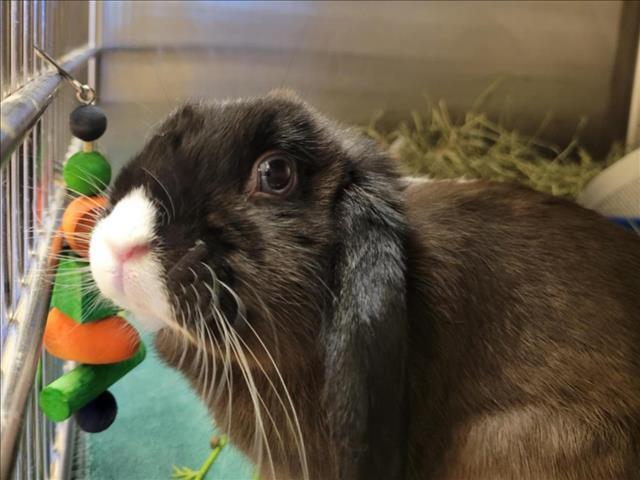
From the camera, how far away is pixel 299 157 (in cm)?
88

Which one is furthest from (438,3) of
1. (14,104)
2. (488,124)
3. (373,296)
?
(14,104)

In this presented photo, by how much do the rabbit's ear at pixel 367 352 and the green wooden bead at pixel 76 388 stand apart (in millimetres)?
285

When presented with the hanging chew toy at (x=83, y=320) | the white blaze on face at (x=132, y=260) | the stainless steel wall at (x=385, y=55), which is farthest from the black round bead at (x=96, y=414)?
the stainless steel wall at (x=385, y=55)

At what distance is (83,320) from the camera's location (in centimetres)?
94

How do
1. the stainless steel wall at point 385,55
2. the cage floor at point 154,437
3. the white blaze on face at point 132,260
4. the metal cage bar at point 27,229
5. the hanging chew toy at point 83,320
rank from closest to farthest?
the metal cage bar at point 27,229, the white blaze on face at point 132,260, the hanging chew toy at point 83,320, the cage floor at point 154,437, the stainless steel wall at point 385,55

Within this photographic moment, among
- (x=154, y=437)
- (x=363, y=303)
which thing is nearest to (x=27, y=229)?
(x=363, y=303)

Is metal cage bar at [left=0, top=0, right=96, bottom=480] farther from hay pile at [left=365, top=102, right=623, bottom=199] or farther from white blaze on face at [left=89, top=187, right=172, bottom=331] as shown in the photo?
hay pile at [left=365, top=102, right=623, bottom=199]

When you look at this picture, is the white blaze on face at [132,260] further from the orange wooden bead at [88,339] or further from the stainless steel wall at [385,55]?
the stainless steel wall at [385,55]

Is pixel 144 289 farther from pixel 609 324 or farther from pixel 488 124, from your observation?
pixel 488 124

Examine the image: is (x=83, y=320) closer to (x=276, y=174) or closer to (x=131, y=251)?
(x=131, y=251)

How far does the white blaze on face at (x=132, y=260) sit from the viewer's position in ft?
2.57

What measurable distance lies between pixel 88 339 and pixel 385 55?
153 cm

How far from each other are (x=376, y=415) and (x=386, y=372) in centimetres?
5

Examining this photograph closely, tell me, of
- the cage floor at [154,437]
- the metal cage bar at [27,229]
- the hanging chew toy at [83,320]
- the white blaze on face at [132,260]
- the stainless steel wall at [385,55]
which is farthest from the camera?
the stainless steel wall at [385,55]
